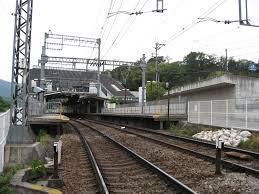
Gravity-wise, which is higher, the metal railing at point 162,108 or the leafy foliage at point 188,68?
the leafy foliage at point 188,68

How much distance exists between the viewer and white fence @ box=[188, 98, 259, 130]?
75.0 ft

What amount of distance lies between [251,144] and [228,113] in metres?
7.38

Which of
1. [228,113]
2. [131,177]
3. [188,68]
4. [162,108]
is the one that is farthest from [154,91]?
[131,177]

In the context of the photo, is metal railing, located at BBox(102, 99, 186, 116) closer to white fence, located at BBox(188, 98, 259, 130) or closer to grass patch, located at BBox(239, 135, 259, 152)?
white fence, located at BBox(188, 98, 259, 130)

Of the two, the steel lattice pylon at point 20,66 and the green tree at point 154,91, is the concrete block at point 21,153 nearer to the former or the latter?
the steel lattice pylon at point 20,66

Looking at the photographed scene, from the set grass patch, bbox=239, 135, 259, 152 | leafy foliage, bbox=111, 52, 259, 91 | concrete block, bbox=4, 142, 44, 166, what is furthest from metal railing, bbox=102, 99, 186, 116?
leafy foliage, bbox=111, 52, 259, 91

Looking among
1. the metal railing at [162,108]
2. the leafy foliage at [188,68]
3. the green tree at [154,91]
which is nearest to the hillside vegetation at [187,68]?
the leafy foliage at [188,68]

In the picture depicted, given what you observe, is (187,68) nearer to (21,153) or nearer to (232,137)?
(232,137)

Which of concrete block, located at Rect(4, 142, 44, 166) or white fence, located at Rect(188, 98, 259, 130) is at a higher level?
white fence, located at Rect(188, 98, 259, 130)

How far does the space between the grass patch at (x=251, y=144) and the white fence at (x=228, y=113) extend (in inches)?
122

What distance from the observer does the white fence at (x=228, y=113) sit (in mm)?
22875

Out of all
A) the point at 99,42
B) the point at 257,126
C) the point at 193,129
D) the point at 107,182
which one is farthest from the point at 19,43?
the point at 99,42

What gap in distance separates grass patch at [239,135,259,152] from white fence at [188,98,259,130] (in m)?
3.10

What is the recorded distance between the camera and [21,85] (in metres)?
16.2
